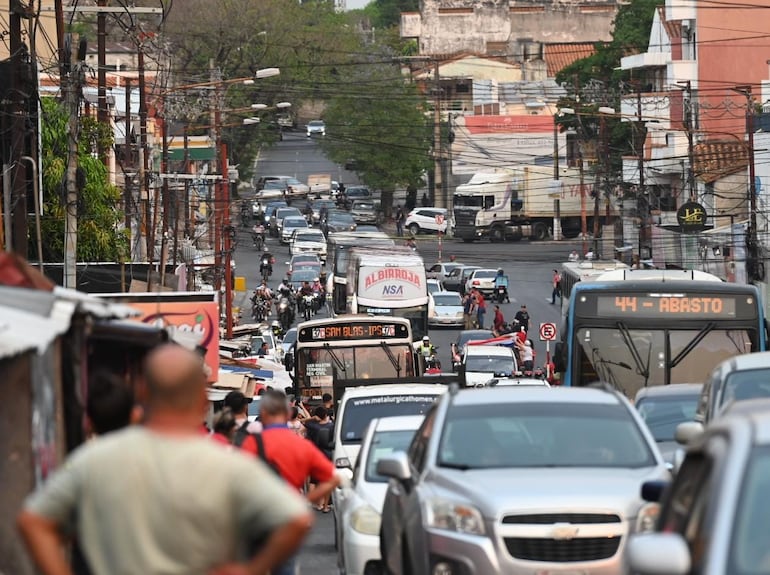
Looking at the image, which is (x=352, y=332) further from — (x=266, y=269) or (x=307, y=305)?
(x=266, y=269)

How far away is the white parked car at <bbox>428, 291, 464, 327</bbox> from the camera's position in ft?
216

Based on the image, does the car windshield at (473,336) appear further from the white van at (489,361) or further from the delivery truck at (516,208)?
the delivery truck at (516,208)

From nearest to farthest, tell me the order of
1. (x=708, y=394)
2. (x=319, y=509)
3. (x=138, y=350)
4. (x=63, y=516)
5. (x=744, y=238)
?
(x=63, y=516)
(x=138, y=350)
(x=708, y=394)
(x=319, y=509)
(x=744, y=238)

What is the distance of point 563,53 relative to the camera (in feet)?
445

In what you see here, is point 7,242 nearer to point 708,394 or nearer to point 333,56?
point 708,394

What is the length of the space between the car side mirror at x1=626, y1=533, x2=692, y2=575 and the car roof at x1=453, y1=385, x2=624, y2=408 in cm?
579

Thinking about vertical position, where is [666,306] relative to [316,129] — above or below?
below

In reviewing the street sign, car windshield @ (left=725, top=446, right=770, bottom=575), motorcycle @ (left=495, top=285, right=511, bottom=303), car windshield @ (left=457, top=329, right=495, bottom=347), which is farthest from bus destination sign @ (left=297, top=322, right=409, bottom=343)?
motorcycle @ (left=495, top=285, right=511, bottom=303)

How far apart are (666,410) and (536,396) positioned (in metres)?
5.79

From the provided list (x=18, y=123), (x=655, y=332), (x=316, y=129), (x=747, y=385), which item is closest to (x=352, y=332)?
(x=18, y=123)

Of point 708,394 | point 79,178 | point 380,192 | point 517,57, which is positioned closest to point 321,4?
point 517,57

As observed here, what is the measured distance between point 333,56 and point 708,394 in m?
109

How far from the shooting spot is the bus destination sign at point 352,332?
33.3 metres

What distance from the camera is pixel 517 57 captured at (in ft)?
441
